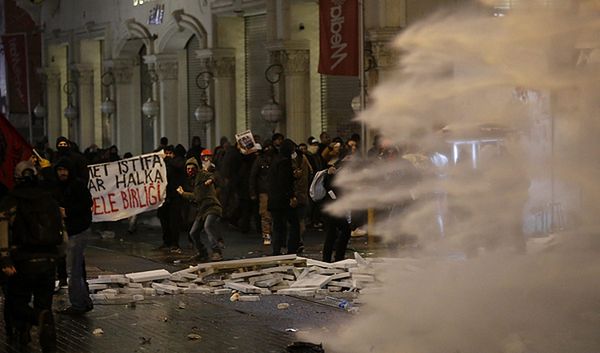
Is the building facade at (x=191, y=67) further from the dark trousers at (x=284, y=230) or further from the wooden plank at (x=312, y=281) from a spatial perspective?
the wooden plank at (x=312, y=281)

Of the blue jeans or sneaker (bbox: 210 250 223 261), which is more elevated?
the blue jeans

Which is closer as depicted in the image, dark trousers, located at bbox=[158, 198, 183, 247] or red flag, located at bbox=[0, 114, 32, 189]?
red flag, located at bbox=[0, 114, 32, 189]

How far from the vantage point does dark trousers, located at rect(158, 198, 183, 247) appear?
22609mm

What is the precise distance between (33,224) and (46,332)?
97 centimetres

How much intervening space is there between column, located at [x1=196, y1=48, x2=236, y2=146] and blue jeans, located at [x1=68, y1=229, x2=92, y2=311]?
20.9m

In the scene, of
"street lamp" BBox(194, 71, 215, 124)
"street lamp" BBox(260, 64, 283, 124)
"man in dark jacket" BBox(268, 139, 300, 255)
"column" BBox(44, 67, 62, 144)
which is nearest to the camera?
"man in dark jacket" BBox(268, 139, 300, 255)

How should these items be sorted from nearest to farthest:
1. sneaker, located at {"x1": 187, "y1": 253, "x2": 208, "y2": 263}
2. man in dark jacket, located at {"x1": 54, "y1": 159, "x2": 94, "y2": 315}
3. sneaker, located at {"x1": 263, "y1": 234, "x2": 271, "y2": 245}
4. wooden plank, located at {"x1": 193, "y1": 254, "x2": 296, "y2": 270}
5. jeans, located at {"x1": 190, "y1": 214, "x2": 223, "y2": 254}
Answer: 1. man in dark jacket, located at {"x1": 54, "y1": 159, "x2": 94, "y2": 315}
2. wooden plank, located at {"x1": 193, "y1": 254, "x2": 296, "y2": 270}
3. jeans, located at {"x1": 190, "y1": 214, "x2": 223, "y2": 254}
4. sneaker, located at {"x1": 187, "y1": 253, "x2": 208, "y2": 263}
5. sneaker, located at {"x1": 263, "y1": 234, "x2": 271, "y2": 245}

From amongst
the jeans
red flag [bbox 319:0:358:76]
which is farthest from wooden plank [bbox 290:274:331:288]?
red flag [bbox 319:0:358:76]

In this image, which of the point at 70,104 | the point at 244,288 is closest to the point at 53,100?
the point at 70,104

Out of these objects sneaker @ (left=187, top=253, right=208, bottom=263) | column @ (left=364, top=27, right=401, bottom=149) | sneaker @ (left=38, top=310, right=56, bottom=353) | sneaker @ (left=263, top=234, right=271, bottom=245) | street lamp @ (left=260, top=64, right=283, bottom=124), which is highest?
column @ (left=364, top=27, right=401, bottom=149)

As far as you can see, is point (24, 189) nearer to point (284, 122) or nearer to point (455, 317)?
point (455, 317)

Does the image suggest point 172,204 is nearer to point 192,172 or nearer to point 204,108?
point 192,172

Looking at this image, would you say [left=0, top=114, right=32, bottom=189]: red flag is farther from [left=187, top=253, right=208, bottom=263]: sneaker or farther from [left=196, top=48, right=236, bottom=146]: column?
[left=196, top=48, right=236, bottom=146]: column

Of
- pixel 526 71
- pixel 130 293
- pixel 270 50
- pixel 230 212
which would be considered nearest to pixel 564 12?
pixel 526 71
